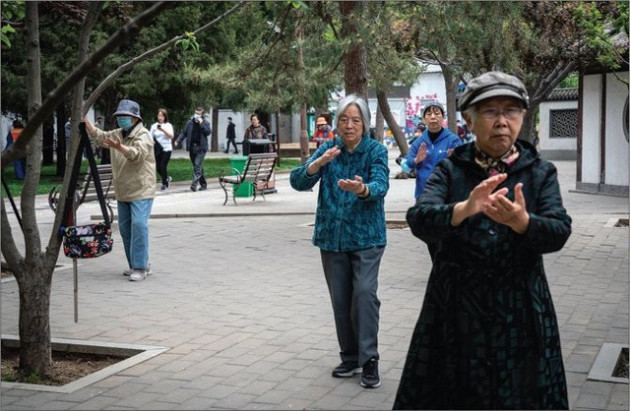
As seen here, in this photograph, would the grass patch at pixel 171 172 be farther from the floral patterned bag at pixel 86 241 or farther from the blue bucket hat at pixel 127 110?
the floral patterned bag at pixel 86 241

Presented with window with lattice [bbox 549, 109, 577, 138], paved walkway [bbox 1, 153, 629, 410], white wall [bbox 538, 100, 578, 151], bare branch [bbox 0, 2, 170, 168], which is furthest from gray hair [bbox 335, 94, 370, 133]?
window with lattice [bbox 549, 109, 577, 138]

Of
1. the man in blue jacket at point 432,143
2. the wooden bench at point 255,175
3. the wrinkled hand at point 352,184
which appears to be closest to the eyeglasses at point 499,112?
the wrinkled hand at point 352,184

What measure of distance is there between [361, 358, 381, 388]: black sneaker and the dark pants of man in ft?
0.10

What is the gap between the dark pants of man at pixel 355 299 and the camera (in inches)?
242

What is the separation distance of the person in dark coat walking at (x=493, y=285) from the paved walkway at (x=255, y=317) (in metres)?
2.11

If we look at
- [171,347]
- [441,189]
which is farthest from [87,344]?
[441,189]

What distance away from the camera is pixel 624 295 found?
9242mm

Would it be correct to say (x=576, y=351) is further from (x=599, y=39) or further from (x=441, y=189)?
(x=599, y=39)

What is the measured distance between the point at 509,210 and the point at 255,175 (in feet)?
55.4

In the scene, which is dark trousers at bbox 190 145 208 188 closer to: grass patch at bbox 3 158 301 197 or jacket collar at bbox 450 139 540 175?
grass patch at bbox 3 158 301 197

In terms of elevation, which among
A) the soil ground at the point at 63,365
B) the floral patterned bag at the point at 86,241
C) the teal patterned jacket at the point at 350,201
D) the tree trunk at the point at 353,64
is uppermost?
the tree trunk at the point at 353,64

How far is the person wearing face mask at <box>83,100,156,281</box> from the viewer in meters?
9.98

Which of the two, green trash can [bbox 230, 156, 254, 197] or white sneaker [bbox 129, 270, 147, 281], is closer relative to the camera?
white sneaker [bbox 129, 270, 147, 281]

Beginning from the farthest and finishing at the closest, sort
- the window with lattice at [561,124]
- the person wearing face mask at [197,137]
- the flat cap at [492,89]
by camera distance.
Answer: the window with lattice at [561,124] < the person wearing face mask at [197,137] < the flat cap at [492,89]
